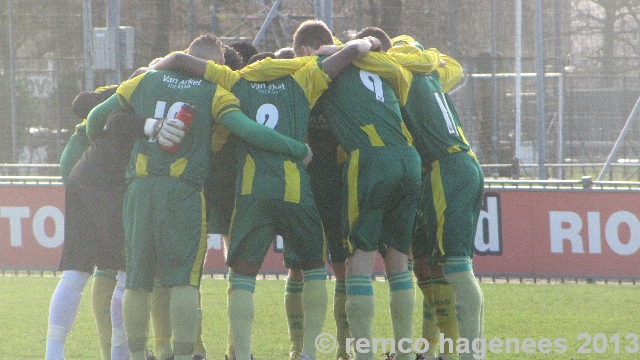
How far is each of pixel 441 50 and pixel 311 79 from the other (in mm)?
8668

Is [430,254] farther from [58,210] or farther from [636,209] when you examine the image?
[58,210]

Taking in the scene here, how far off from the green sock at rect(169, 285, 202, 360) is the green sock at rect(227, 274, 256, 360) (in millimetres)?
231

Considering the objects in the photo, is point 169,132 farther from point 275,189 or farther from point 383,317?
point 383,317

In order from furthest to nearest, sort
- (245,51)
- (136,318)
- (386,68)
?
(245,51) → (386,68) → (136,318)

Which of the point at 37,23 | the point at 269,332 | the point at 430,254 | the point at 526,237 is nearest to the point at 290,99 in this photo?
the point at 430,254

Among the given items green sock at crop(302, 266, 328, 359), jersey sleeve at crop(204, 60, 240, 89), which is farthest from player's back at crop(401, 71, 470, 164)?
jersey sleeve at crop(204, 60, 240, 89)

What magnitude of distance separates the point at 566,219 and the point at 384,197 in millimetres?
6117

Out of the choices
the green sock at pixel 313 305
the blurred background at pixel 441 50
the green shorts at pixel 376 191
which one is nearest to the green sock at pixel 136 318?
the green sock at pixel 313 305

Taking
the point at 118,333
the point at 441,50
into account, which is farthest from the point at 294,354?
the point at 441,50

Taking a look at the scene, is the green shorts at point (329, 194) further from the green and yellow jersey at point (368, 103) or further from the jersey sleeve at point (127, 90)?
the jersey sleeve at point (127, 90)

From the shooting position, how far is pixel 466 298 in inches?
226

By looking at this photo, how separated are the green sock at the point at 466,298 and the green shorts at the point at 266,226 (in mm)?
863

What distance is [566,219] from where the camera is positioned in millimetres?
11320

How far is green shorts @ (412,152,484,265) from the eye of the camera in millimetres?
5844
